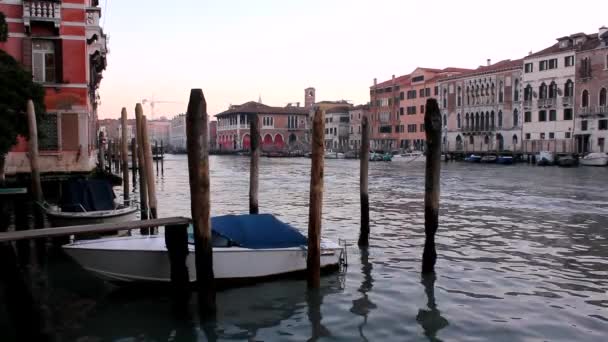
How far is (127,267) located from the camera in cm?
793

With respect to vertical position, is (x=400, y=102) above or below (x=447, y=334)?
above

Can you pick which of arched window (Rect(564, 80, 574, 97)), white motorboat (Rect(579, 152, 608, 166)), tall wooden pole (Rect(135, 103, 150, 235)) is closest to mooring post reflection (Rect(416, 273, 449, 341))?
tall wooden pole (Rect(135, 103, 150, 235))

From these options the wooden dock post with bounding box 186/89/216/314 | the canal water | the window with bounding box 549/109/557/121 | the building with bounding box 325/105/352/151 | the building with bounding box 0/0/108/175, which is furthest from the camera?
the building with bounding box 325/105/352/151

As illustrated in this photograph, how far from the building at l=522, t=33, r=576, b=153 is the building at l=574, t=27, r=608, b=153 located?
0.59 metres

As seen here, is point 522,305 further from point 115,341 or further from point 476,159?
point 476,159

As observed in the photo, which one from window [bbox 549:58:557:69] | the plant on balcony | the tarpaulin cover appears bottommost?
the tarpaulin cover

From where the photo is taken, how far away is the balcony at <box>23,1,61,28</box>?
2016 centimetres

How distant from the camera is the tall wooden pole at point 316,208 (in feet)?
26.0

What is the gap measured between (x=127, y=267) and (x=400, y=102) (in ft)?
220

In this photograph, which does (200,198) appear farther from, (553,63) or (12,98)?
(553,63)

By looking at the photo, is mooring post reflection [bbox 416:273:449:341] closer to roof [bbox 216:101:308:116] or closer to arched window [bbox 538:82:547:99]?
arched window [bbox 538:82:547:99]

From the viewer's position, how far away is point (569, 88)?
164 feet

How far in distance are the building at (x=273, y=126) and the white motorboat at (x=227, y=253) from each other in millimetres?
78357

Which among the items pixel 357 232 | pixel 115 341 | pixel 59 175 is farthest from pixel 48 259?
pixel 59 175
